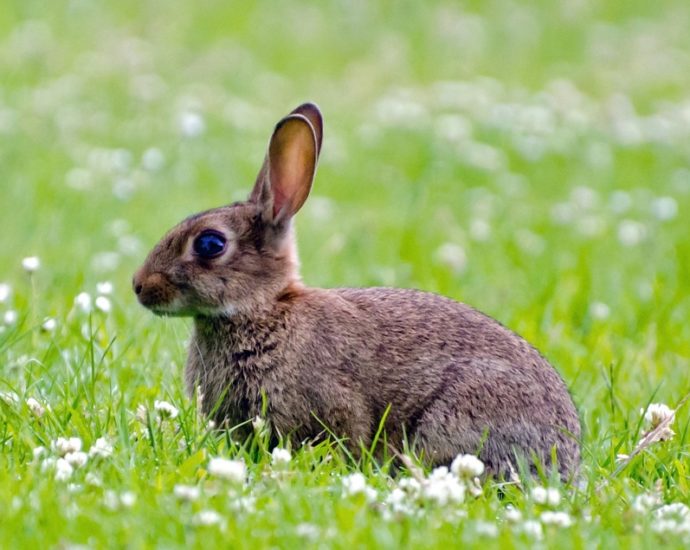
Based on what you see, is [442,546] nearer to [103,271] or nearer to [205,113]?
[103,271]

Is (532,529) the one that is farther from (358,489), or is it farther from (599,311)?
(599,311)

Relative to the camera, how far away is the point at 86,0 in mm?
19953

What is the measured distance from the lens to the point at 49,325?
598 centimetres

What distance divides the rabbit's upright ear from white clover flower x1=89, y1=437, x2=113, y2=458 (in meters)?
1.48

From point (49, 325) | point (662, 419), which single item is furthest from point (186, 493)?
point (49, 325)

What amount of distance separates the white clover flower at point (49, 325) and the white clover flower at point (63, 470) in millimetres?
1665

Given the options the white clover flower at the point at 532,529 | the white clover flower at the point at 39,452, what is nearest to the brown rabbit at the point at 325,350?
the white clover flower at the point at 39,452

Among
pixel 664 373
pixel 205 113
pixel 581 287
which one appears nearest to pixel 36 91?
pixel 205 113

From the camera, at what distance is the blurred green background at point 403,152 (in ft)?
26.0

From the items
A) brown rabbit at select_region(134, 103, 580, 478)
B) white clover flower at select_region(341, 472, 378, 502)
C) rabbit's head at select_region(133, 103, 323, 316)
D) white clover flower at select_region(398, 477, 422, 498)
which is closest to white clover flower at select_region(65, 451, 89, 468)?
brown rabbit at select_region(134, 103, 580, 478)

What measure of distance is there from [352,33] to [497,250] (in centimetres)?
1185

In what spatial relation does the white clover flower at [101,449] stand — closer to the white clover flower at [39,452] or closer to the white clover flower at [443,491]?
the white clover flower at [39,452]

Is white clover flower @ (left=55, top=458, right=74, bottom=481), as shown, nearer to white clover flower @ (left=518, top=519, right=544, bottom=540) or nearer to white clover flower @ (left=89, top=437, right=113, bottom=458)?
white clover flower @ (left=89, top=437, right=113, bottom=458)

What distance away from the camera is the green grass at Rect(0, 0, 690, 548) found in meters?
4.11
